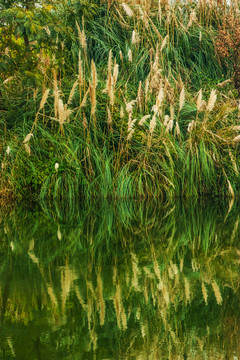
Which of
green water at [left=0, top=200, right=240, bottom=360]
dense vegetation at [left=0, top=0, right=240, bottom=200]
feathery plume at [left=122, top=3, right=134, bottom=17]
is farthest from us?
feathery plume at [left=122, top=3, right=134, bottom=17]

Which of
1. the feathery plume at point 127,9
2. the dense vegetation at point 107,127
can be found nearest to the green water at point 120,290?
the dense vegetation at point 107,127

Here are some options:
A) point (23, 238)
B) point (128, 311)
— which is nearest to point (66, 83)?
point (23, 238)

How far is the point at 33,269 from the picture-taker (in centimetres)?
277

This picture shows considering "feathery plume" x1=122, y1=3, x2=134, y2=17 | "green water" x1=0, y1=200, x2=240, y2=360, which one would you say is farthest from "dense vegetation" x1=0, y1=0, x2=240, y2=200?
"green water" x1=0, y1=200, x2=240, y2=360

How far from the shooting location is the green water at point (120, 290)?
66.3 inches

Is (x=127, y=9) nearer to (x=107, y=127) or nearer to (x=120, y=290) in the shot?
(x=107, y=127)

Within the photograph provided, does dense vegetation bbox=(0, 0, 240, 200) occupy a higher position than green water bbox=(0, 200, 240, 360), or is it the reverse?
dense vegetation bbox=(0, 0, 240, 200)

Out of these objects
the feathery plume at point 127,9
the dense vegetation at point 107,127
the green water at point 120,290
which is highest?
the feathery plume at point 127,9

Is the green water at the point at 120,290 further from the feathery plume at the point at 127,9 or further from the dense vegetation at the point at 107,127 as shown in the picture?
the feathery plume at the point at 127,9

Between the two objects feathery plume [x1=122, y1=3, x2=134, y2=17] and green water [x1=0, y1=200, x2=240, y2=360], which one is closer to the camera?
green water [x1=0, y1=200, x2=240, y2=360]

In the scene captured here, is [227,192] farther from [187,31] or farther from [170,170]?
[187,31]

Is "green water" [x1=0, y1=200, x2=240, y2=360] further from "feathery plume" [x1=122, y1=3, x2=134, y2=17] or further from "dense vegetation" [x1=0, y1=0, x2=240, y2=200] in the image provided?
"feathery plume" [x1=122, y1=3, x2=134, y2=17]

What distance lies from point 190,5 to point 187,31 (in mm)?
1145

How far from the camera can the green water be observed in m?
1.68
